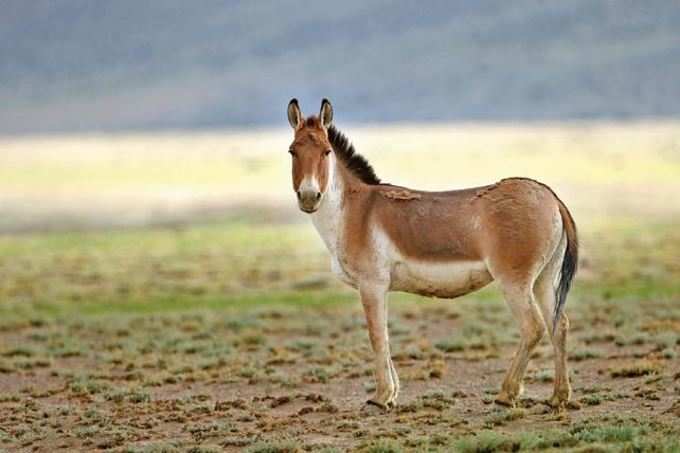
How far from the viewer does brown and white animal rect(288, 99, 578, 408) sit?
37.5 feet

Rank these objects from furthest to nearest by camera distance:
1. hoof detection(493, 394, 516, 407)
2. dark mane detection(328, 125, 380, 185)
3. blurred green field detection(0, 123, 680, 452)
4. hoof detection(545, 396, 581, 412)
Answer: dark mane detection(328, 125, 380, 185), hoof detection(493, 394, 516, 407), hoof detection(545, 396, 581, 412), blurred green field detection(0, 123, 680, 452)

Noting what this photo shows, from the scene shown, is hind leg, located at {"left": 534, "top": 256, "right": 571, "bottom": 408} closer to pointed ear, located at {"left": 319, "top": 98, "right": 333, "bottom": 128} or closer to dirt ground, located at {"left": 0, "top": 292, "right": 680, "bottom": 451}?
dirt ground, located at {"left": 0, "top": 292, "right": 680, "bottom": 451}

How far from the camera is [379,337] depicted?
11812 millimetres

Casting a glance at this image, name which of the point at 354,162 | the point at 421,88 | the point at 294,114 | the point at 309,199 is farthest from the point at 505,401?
the point at 421,88

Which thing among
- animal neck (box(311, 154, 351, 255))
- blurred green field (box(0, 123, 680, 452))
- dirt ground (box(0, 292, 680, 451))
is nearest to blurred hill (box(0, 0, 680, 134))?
blurred green field (box(0, 123, 680, 452))

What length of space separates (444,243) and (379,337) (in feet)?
3.55

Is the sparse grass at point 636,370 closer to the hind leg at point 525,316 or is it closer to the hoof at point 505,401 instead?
the hoof at point 505,401

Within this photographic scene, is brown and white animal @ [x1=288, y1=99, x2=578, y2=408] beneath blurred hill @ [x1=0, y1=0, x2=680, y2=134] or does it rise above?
beneath

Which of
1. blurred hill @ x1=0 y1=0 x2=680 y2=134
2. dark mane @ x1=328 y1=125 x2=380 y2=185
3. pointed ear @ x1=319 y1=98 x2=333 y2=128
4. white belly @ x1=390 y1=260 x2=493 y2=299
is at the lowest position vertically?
white belly @ x1=390 y1=260 x2=493 y2=299

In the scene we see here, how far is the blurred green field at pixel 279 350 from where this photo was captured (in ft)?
36.4

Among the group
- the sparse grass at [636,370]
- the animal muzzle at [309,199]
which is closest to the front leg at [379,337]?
the animal muzzle at [309,199]

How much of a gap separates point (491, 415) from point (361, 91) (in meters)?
162

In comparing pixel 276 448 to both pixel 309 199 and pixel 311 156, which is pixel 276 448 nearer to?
pixel 309 199

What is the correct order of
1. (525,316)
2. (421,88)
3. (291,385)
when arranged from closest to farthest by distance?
(525,316) < (291,385) < (421,88)
